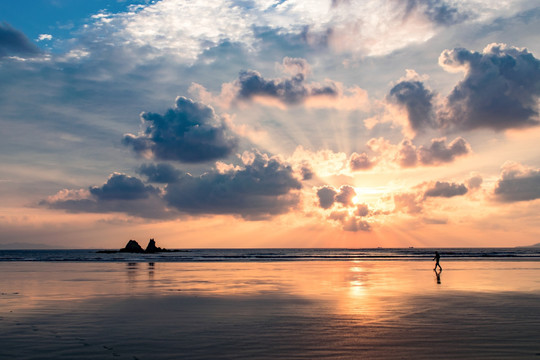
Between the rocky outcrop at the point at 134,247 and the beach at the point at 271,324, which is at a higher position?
the beach at the point at 271,324

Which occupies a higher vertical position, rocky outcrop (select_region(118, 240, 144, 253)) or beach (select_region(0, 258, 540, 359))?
beach (select_region(0, 258, 540, 359))

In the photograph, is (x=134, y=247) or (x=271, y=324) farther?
Result: (x=134, y=247)

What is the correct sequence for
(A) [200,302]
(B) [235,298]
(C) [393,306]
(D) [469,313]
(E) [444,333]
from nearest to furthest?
(E) [444,333], (D) [469,313], (C) [393,306], (A) [200,302], (B) [235,298]

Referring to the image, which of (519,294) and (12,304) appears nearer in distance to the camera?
(12,304)

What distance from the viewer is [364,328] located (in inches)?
654

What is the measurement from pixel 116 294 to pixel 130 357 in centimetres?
1685

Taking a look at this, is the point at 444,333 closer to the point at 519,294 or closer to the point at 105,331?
the point at 105,331

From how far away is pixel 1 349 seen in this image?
1375cm

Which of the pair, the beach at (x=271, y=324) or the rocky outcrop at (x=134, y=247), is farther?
the rocky outcrop at (x=134, y=247)

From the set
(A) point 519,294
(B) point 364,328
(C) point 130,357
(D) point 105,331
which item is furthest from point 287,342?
(A) point 519,294

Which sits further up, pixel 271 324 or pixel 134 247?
pixel 271 324

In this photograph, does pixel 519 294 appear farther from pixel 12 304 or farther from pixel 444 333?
pixel 12 304

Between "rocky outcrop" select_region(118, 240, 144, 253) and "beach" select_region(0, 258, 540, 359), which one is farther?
"rocky outcrop" select_region(118, 240, 144, 253)

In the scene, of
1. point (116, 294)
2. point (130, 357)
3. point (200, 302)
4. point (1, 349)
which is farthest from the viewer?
point (116, 294)
